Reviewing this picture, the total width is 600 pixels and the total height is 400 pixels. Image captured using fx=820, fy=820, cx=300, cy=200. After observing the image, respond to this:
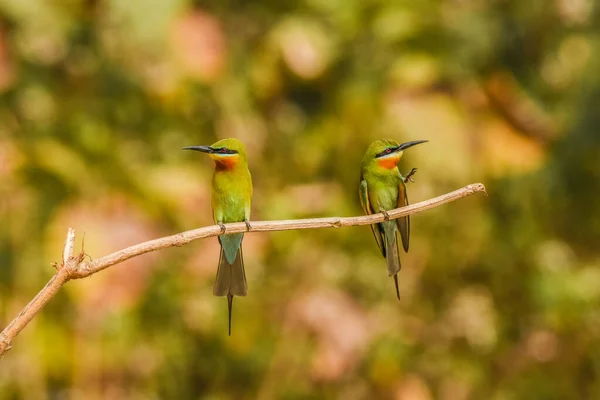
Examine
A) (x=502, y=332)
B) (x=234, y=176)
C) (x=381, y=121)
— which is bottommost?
(x=502, y=332)

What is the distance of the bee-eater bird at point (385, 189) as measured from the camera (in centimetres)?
69

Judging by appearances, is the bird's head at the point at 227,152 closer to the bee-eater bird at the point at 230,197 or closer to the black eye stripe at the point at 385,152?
the bee-eater bird at the point at 230,197

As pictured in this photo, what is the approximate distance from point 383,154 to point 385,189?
0.06 meters

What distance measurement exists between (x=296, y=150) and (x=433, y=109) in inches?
23.8

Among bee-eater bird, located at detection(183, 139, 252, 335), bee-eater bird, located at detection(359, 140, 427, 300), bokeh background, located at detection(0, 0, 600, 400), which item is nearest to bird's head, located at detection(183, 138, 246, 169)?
bee-eater bird, located at detection(183, 139, 252, 335)

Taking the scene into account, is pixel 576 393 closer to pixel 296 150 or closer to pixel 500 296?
pixel 500 296

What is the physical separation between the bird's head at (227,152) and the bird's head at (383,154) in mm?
110

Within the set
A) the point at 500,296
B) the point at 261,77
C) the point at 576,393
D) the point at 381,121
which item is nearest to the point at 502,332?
the point at 500,296

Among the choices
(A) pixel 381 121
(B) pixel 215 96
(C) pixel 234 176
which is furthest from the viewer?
(B) pixel 215 96

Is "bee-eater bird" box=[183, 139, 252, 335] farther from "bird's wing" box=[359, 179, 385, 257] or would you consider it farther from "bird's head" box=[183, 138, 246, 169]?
"bird's wing" box=[359, 179, 385, 257]

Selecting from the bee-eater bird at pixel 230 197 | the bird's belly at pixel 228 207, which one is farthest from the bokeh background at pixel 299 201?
the bee-eater bird at pixel 230 197

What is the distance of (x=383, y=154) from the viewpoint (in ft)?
2.44

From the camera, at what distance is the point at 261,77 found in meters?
3.70

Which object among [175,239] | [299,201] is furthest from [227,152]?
[299,201]
